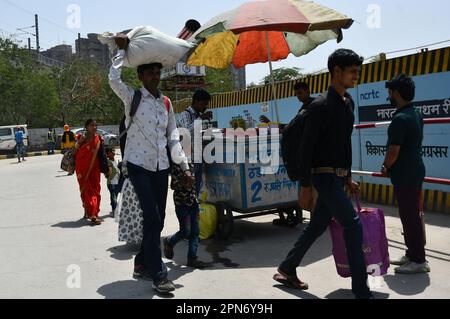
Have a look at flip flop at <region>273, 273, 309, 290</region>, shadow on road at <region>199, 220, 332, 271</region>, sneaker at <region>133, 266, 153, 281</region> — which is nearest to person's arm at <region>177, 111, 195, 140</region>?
shadow on road at <region>199, 220, 332, 271</region>

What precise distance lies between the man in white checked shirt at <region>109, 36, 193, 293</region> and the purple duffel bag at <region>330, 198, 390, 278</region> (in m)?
1.48

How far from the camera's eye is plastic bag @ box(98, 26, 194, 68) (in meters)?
4.10

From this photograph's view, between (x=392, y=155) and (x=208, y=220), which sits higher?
(x=392, y=155)

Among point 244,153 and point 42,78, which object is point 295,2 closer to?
point 244,153

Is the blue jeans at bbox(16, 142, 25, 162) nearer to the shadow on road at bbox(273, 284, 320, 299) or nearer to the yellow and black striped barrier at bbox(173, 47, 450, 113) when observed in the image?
the yellow and black striped barrier at bbox(173, 47, 450, 113)

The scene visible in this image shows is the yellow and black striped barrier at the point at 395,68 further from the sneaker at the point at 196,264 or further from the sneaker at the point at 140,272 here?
the sneaker at the point at 140,272

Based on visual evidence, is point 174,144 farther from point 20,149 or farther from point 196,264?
point 20,149

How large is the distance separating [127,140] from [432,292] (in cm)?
292

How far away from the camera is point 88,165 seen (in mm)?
8070

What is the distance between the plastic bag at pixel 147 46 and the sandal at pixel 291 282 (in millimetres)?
2175

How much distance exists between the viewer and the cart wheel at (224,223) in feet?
19.8

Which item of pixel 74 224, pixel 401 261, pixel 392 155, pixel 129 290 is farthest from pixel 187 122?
pixel 401 261

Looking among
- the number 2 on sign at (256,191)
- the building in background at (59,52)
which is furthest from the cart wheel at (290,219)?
the building in background at (59,52)

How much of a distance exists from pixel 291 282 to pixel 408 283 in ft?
3.40
